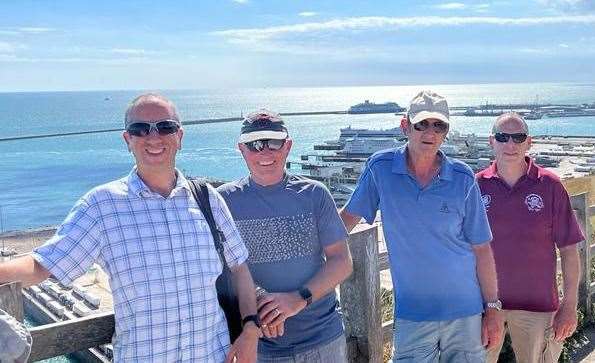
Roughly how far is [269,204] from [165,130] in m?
0.66

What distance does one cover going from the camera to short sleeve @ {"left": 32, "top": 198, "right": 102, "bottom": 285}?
7.01ft

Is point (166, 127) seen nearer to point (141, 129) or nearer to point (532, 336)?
point (141, 129)

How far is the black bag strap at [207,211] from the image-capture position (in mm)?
2418

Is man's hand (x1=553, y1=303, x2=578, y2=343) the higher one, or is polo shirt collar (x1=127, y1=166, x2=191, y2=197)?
polo shirt collar (x1=127, y1=166, x2=191, y2=197)

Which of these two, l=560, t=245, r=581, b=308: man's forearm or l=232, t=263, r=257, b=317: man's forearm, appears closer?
l=232, t=263, r=257, b=317: man's forearm

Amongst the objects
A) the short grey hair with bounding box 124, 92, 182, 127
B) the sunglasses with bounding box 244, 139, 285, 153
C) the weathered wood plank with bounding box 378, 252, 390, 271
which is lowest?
the weathered wood plank with bounding box 378, 252, 390, 271

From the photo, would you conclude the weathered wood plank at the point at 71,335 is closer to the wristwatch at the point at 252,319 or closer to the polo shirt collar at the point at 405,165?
the wristwatch at the point at 252,319

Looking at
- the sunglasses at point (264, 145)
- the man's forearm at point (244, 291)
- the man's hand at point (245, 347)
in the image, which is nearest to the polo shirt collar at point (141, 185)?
the man's forearm at point (244, 291)

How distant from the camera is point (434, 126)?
3.22m

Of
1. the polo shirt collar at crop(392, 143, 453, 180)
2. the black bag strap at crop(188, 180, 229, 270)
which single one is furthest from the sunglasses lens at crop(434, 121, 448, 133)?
the black bag strap at crop(188, 180, 229, 270)

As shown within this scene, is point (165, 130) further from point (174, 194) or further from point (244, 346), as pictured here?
point (244, 346)

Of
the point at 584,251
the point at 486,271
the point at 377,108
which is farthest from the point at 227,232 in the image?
the point at 377,108

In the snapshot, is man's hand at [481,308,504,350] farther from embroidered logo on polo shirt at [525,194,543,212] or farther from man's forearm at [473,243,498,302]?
embroidered logo on polo shirt at [525,194,543,212]

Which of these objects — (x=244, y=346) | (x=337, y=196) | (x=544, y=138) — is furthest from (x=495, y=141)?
(x=544, y=138)
